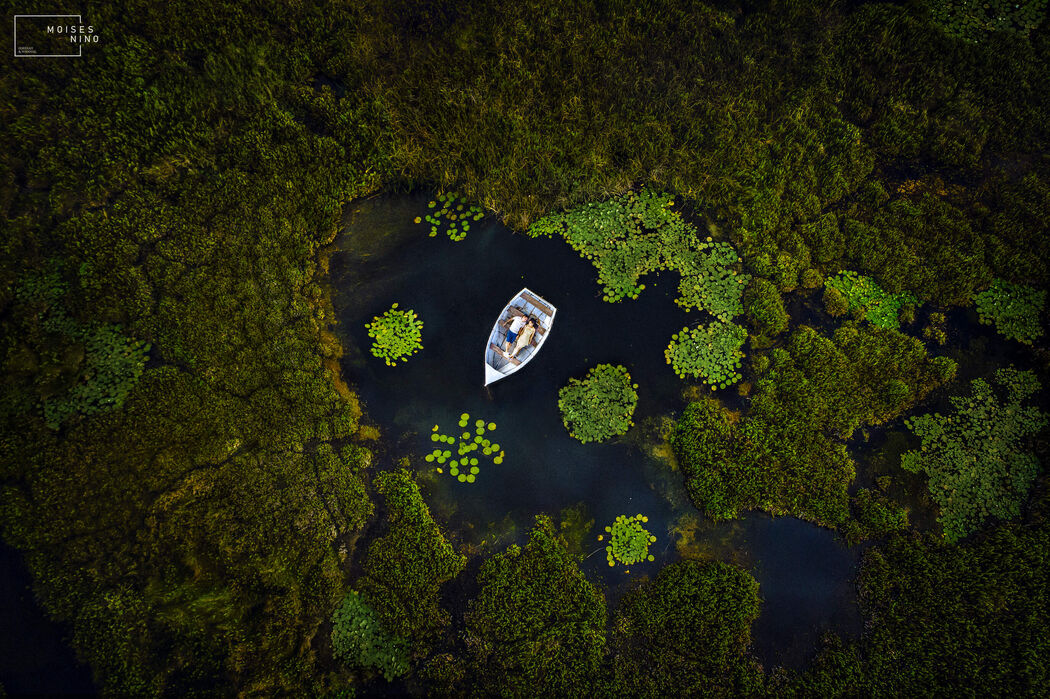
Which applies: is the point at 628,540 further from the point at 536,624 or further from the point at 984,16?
the point at 984,16

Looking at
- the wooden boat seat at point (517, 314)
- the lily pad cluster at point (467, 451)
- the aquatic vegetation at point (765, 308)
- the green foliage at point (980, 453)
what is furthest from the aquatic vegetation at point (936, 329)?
the lily pad cluster at point (467, 451)

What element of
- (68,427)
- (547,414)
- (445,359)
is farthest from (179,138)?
(547,414)

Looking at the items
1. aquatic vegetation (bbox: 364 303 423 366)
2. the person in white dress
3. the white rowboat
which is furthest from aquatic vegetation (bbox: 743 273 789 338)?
aquatic vegetation (bbox: 364 303 423 366)

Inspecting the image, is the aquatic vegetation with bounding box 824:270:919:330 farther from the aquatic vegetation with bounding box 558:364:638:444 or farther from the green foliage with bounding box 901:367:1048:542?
the aquatic vegetation with bounding box 558:364:638:444

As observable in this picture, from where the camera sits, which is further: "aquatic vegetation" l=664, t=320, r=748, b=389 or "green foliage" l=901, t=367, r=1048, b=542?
"aquatic vegetation" l=664, t=320, r=748, b=389

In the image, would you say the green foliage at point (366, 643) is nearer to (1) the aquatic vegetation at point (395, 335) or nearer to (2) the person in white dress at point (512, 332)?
(1) the aquatic vegetation at point (395, 335)

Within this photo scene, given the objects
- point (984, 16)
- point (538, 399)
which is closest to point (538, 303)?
point (538, 399)
